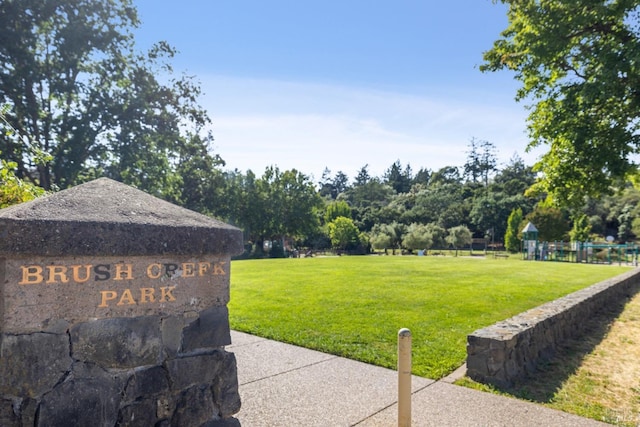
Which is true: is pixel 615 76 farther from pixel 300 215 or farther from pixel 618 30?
pixel 300 215

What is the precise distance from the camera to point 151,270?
98.0 inches

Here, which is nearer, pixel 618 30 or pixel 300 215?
pixel 618 30

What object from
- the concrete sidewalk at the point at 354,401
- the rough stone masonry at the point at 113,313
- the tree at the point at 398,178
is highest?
the tree at the point at 398,178

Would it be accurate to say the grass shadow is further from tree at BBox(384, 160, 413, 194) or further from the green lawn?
tree at BBox(384, 160, 413, 194)

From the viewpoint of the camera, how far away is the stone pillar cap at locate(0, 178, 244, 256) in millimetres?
2027

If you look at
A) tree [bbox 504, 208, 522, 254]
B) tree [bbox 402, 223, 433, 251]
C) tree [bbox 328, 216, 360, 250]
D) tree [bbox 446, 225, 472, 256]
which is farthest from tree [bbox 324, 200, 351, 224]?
tree [bbox 504, 208, 522, 254]

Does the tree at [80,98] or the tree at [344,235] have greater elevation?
the tree at [80,98]

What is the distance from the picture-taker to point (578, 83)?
8.39 meters

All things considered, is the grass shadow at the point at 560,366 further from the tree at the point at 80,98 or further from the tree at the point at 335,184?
the tree at the point at 335,184

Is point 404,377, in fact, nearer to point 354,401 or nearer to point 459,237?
point 354,401

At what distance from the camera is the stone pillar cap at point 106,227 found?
203 cm

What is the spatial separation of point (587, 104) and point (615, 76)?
92cm

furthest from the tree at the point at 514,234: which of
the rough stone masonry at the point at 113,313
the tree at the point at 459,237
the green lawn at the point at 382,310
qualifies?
the rough stone masonry at the point at 113,313

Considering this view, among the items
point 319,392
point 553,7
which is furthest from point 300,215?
point 319,392
